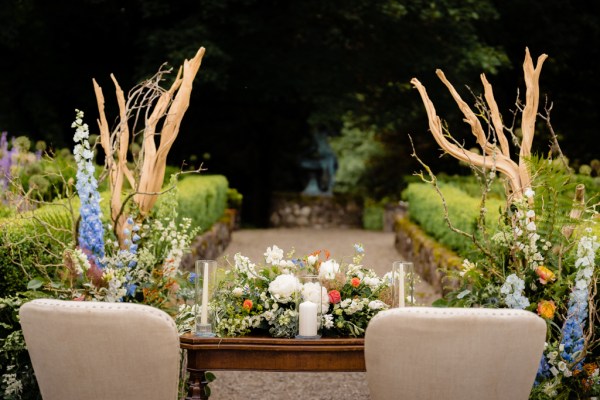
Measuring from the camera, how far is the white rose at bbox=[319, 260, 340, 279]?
3.90 metres

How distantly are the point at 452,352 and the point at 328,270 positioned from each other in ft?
3.09

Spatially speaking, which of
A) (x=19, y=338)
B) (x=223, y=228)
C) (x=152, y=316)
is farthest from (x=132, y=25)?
(x=152, y=316)

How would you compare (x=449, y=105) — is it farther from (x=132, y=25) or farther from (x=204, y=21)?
(x=132, y=25)

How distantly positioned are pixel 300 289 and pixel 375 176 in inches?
692

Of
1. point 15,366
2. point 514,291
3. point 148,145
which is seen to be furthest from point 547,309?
point 15,366

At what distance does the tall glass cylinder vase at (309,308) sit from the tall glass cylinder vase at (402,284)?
32 centimetres

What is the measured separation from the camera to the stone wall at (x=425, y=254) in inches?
362

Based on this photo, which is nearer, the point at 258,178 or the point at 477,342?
the point at 477,342

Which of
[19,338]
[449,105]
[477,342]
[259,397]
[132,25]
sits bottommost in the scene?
[259,397]

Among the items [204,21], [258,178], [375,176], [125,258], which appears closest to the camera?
[125,258]

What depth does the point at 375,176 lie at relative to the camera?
69.6 ft

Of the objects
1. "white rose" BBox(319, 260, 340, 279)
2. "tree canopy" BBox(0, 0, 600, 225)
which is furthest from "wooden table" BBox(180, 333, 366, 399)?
"tree canopy" BBox(0, 0, 600, 225)

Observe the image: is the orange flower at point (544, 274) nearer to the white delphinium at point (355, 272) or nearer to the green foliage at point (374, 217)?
the white delphinium at point (355, 272)

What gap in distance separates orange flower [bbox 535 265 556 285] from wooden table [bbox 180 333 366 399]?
0.89 meters
